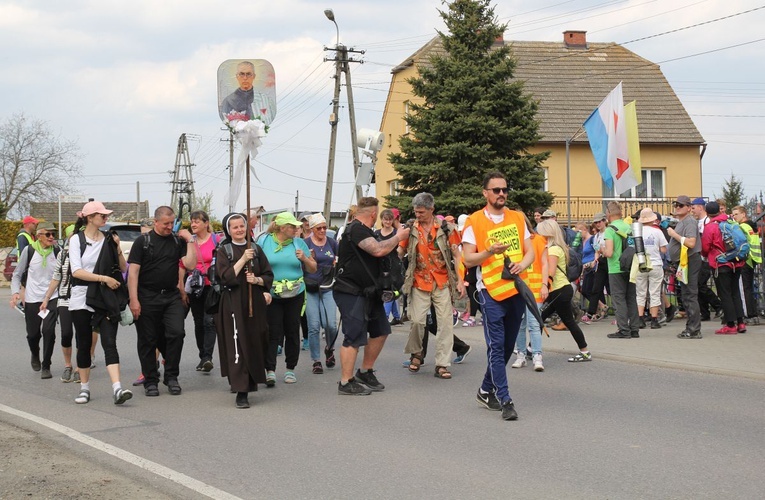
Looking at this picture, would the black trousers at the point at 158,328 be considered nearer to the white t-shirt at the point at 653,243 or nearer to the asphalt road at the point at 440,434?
the asphalt road at the point at 440,434

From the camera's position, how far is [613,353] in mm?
11859

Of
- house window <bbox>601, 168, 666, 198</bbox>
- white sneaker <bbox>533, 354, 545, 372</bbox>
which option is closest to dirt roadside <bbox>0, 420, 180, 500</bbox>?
white sneaker <bbox>533, 354, 545, 372</bbox>

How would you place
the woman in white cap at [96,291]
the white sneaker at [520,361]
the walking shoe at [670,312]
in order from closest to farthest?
the woman in white cap at [96,291]
the white sneaker at [520,361]
the walking shoe at [670,312]

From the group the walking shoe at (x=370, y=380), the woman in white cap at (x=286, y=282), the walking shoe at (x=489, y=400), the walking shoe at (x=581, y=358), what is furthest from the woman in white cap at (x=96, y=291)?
the walking shoe at (x=581, y=358)

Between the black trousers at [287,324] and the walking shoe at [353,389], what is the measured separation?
1.16 m

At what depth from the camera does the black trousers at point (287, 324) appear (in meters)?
10.4

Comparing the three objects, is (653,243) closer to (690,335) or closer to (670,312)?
(690,335)

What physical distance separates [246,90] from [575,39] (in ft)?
122

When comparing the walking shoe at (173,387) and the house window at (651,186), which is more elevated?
the house window at (651,186)

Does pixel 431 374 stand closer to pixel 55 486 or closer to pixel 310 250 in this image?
pixel 310 250

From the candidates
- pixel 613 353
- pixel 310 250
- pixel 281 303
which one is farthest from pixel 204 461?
pixel 613 353

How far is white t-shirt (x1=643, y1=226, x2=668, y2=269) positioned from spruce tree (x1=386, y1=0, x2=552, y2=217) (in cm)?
1371

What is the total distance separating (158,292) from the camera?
9.65 metres

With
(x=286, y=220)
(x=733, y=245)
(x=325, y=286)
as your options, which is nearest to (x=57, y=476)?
(x=286, y=220)
